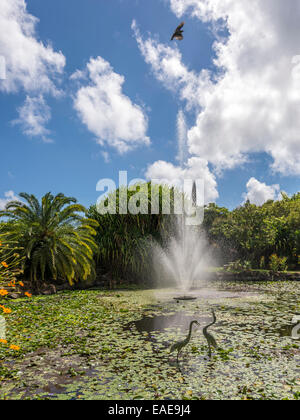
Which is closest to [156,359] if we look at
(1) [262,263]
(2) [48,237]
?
(2) [48,237]

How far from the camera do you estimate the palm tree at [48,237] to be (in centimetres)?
1260

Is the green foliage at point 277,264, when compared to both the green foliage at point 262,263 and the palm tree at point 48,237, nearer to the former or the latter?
the green foliage at point 262,263

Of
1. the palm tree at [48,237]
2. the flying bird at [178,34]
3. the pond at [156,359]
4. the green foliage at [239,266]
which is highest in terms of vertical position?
the flying bird at [178,34]

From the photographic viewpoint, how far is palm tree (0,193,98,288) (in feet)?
41.3

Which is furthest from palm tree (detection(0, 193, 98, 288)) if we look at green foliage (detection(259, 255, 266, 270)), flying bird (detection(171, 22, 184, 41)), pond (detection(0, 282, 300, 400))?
green foliage (detection(259, 255, 266, 270))

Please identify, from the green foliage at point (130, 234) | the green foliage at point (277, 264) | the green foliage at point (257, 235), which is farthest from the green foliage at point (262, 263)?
the green foliage at point (130, 234)

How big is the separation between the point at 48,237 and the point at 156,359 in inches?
391

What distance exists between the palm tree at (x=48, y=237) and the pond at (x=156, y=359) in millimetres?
4881

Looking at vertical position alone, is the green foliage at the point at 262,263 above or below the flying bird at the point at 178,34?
below

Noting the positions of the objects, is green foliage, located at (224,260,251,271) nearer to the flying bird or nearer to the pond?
the pond

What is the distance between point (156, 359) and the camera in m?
4.52

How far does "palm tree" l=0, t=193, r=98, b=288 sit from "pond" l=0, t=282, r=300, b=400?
4.88m

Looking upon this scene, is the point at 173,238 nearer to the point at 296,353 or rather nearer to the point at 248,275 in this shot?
the point at 248,275

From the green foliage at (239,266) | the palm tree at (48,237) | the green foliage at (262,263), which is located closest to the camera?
the palm tree at (48,237)
